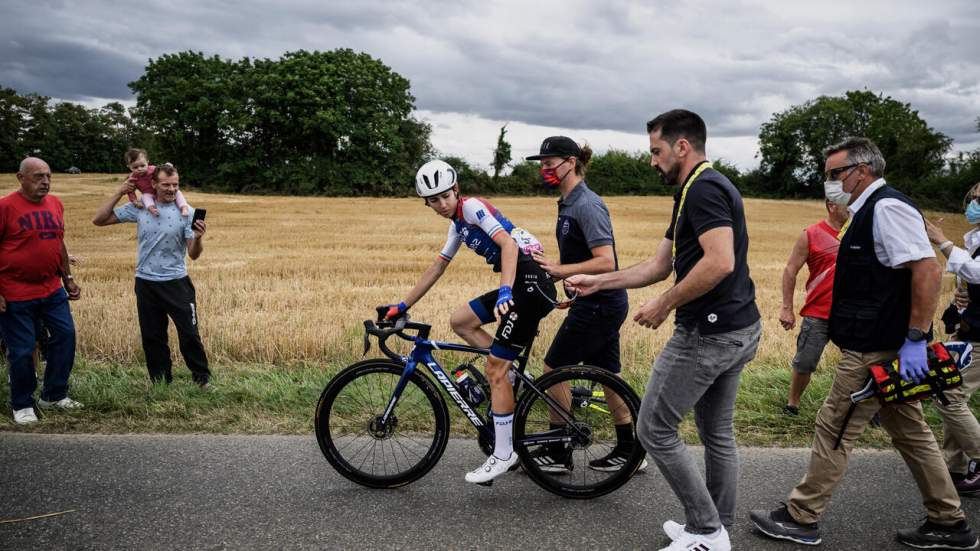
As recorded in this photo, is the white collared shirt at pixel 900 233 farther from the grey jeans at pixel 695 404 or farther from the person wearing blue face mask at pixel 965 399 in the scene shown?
the person wearing blue face mask at pixel 965 399

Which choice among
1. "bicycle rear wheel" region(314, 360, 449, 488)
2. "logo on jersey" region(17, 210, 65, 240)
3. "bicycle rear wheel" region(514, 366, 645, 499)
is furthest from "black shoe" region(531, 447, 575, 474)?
"logo on jersey" region(17, 210, 65, 240)

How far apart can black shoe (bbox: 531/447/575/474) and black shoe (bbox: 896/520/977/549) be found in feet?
6.08

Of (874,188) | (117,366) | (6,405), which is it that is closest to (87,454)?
(6,405)

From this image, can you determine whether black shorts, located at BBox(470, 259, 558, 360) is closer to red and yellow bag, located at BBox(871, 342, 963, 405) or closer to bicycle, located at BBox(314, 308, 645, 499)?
bicycle, located at BBox(314, 308, 645, 499)

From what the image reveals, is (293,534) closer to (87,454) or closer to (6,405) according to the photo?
(87,454)

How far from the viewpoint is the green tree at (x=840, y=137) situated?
201 feet

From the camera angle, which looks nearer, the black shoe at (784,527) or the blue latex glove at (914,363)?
the blue latex glove at (914,363)

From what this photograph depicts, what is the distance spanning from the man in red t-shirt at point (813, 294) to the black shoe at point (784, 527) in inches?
81.7

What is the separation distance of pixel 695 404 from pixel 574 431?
0.94m

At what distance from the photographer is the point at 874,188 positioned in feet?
11.7

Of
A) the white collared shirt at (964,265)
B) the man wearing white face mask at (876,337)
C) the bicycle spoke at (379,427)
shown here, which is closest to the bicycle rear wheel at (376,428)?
the bicycle spoke at (379,427)

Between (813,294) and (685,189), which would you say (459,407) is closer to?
(685,189)

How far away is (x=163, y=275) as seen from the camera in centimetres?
639

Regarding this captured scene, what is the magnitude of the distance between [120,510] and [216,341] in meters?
4.07
